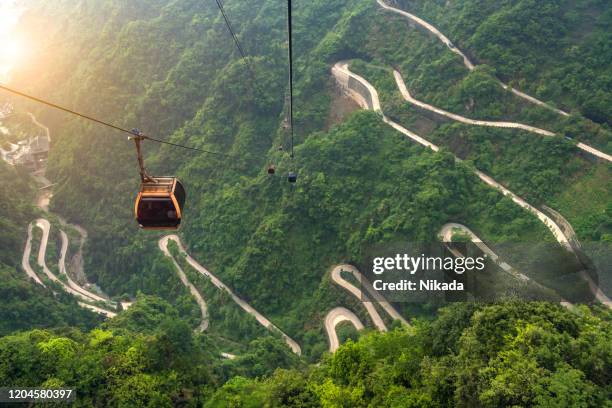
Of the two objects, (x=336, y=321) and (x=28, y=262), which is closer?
(x=336, y=321)

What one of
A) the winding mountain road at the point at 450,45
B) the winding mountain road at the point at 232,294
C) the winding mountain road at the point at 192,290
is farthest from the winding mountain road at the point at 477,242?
the winding mountain road at the point at 192,290

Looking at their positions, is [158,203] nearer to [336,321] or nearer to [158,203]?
[158,203]

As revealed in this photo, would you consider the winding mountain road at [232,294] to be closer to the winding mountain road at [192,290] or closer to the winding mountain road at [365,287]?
the winding mountain road at [192,290]

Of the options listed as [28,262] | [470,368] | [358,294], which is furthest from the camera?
[28,262]

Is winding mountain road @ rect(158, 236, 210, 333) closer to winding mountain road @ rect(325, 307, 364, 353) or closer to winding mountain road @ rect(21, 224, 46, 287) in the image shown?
winding mountain road @ rect(21, 224, 46, 287)

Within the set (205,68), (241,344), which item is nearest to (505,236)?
(241,344)

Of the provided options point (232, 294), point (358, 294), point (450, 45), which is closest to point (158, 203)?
point (358, 294)

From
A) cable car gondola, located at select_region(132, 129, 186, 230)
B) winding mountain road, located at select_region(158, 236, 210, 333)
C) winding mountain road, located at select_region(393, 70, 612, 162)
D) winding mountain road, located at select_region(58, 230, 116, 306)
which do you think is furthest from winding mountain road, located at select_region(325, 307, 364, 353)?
Answer: winding mountain road, located at select_region(58, 230, 116, 306)
